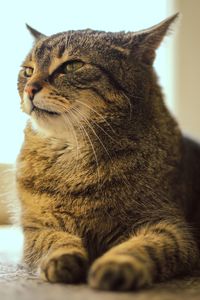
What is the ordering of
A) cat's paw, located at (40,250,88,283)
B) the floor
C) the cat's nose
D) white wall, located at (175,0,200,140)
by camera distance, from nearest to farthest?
the floor, cat's paw, located at (40,250,88,283), the cat's nose, white wall, located at (175,0,200,140)

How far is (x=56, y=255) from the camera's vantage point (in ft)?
3.45

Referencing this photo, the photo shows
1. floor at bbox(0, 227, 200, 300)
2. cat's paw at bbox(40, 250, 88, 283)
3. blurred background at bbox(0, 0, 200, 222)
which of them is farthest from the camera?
blurred background at bbox(0, 0, 200, 222)

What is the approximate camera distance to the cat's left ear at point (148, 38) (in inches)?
54.2

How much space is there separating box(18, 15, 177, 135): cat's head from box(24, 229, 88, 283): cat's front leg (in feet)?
0.90

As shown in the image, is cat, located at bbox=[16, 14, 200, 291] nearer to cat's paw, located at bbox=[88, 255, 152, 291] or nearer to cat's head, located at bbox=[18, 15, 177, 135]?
cat's head, located at bbox=[18, 15, 177, 135]

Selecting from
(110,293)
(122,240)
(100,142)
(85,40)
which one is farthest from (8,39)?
(110,293)

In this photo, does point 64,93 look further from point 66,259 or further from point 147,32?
A: point 66,259

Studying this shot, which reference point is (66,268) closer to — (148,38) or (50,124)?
(50,124)

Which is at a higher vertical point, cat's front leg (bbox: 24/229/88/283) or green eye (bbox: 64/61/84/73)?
green eye (bbox: 64/61/84/73)

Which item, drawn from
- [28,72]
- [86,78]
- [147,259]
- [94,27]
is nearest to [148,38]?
[86,78]

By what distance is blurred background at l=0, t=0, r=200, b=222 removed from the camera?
6.87ft

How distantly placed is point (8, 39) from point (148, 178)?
111 cm

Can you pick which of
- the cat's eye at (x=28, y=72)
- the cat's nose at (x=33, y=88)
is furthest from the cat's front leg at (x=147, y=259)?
the cat's eye at (x=28, y=72)

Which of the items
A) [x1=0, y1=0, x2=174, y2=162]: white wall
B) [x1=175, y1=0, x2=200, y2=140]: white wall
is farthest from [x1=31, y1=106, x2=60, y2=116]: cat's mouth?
[x1=175, y1=0, x2=200, y2=140]: white wall
